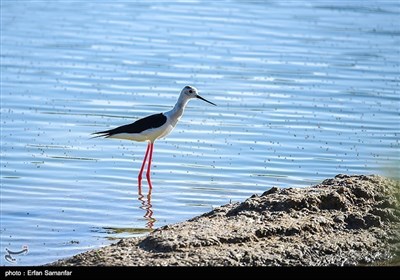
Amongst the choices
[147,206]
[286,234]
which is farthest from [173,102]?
[286,234]

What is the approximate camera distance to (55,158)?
1494 cm

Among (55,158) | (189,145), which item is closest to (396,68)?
(189,145)

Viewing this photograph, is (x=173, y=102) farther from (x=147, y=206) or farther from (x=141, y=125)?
(x=147, y=206)

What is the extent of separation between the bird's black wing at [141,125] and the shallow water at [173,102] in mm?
566

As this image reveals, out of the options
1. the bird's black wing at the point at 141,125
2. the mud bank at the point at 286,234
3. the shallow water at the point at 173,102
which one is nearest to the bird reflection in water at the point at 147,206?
the shallow water at the point at 173,102

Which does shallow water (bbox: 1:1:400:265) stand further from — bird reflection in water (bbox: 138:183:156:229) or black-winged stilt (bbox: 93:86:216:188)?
black-winged stilt (bbox: 93:86:216:188)

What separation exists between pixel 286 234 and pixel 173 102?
30.2ft

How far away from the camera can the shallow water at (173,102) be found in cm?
1284

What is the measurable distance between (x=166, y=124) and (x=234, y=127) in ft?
8.70

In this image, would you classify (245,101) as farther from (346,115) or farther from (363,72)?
(363,72)

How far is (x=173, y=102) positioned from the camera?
18453 millimetres

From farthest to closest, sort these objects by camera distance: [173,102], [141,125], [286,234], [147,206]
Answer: [173,102]
[141,125]
[147,206]
[286,234]

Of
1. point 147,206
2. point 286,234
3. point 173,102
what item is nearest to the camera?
point 286,234

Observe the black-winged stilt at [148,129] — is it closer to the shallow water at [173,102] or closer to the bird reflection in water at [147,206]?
the shallow water at [173,102]
